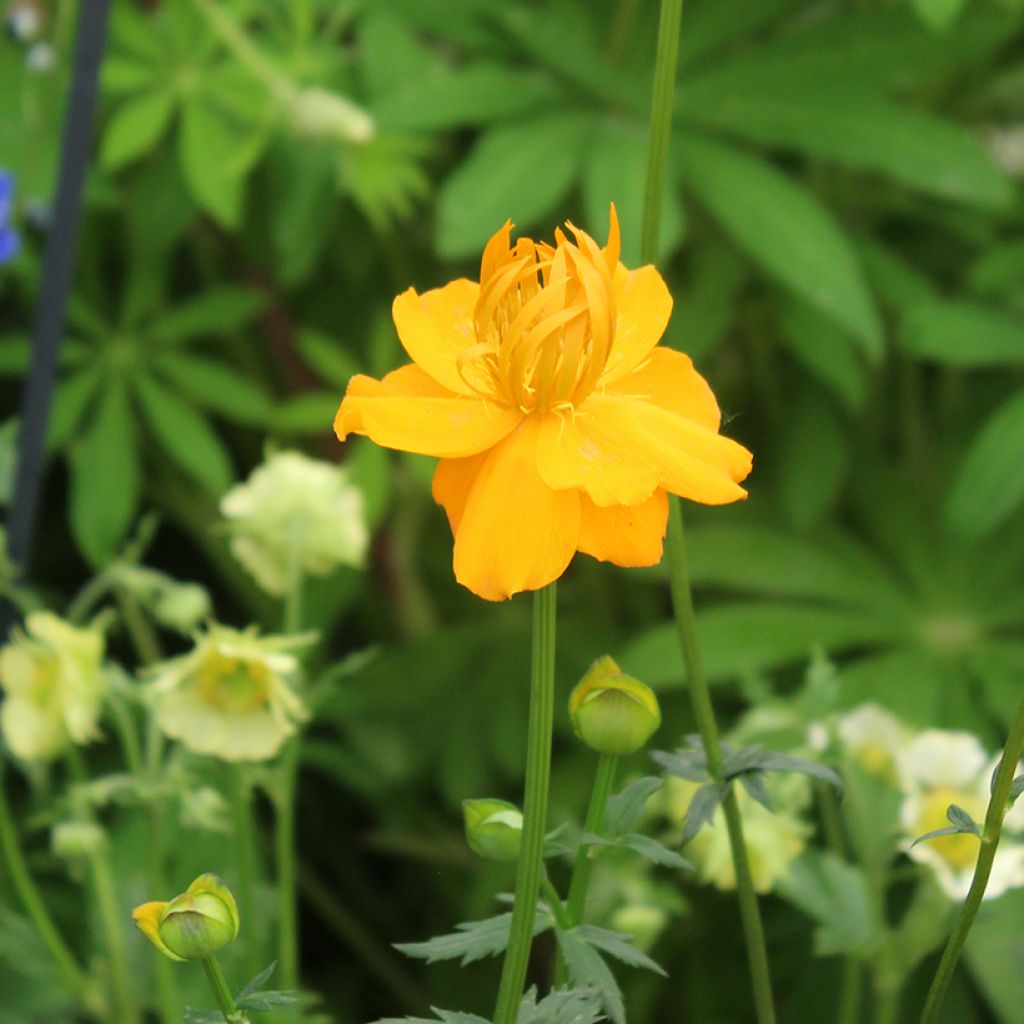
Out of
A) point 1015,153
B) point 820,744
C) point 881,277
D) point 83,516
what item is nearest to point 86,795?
point 820,744

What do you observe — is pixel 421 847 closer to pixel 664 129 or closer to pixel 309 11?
pixel 309 11

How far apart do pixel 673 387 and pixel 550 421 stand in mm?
35

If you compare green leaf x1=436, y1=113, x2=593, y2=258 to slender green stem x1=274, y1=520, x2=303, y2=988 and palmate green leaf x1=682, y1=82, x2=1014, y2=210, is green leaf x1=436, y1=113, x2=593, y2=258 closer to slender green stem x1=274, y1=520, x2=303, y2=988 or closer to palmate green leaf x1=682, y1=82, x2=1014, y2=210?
Result: palmate green leaf x1=682, y1=82, x2=1014, y2=210

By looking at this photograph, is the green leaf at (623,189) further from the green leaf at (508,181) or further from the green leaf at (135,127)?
the green leaf at (135,127)

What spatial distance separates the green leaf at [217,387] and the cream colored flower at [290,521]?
0.38 m

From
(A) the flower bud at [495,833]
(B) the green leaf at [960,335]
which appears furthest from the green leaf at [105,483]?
(A) the flower bud at [495,833]

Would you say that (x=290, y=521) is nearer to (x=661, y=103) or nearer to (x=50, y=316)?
(x=50, y=316)

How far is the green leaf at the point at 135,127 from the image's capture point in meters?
0.92

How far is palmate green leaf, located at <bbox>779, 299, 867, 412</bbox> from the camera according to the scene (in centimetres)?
99

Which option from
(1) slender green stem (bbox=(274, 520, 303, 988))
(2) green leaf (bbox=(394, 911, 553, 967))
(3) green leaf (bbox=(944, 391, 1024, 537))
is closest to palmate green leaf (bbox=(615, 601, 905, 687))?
(3) green leaf (bbox=(944, 391, 1024, 537))

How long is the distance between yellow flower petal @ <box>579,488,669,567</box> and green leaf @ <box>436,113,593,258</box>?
58 centimetres

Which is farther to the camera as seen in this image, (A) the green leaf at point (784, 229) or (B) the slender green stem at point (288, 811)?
(A) the green leaf at point (784, 229)

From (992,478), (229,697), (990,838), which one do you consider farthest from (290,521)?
(992,478)

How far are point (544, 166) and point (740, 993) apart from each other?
1.92 ft
